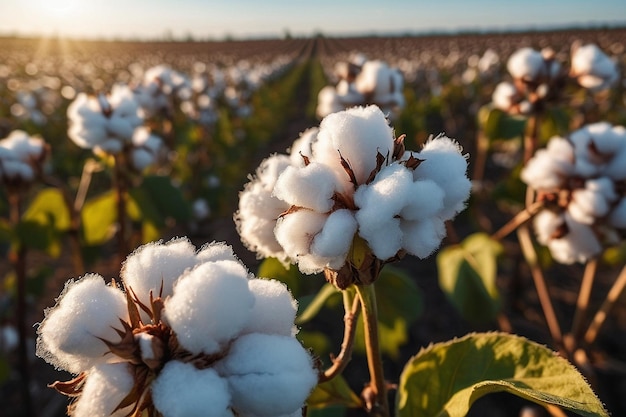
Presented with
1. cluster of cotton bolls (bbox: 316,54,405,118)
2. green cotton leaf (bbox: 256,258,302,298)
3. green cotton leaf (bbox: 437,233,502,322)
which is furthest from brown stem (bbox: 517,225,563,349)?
green cotton leaf (bbox: 256,258,302,298)

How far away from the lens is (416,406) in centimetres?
135

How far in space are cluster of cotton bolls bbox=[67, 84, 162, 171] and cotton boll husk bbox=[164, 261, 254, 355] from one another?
2258mm

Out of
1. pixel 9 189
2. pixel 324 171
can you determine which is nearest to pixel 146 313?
pixel 324 171

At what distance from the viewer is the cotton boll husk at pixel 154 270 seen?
94 centimetres

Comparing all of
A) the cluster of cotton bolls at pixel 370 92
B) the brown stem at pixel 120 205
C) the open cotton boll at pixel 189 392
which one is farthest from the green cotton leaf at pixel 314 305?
the cluster of cotton bolls at pixel 370 92

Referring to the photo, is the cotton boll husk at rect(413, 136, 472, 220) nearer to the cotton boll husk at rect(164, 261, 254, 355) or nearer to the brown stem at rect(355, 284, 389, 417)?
the brown stem at rect(355, 284, 389, 417)

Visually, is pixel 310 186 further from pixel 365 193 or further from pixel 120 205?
pixel 120 205

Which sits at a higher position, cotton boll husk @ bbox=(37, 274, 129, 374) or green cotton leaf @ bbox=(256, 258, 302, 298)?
cotton boll husk @ bbox=(37, 274, 129, 374)

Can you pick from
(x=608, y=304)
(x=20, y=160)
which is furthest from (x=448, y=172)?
(x=20, y=160)

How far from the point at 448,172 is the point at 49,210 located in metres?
2.90

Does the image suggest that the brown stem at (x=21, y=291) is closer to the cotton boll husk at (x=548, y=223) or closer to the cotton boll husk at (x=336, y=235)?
the cotton boll husk at (x=336, y=235)

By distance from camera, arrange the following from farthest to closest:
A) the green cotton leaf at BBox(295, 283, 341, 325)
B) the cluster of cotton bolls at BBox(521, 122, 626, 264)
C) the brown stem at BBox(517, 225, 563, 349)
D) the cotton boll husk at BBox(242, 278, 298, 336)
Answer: the brown stem at BBox(517, 225, 563, 349) → the cluster of cotton bolls at BBox(521, 122, 626, 264) → the green cotton leaf at BBox(295, 283, 341, 325) → the cotton boll husk at BBox(242, 278, 298, 336)

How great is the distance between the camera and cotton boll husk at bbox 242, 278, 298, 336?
898 millimetres

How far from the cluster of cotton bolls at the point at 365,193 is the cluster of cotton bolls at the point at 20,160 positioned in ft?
7.50
